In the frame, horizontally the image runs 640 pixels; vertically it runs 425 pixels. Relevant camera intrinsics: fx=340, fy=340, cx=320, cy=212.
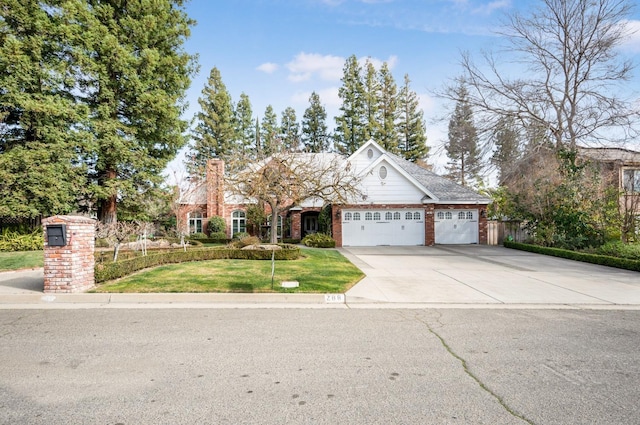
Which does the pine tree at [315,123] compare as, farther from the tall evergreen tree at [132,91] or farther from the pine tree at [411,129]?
the tall evergreen tree at [132,91]

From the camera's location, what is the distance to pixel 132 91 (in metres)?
19.2

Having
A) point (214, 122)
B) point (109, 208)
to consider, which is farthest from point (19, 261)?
point (214, 122)

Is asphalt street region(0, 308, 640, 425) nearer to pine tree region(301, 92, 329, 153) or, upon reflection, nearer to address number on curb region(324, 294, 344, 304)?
address number on curb region(324, 294, 344, 304)

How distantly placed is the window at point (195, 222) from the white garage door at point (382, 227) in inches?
436

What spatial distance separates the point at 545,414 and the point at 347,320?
11.0 feet

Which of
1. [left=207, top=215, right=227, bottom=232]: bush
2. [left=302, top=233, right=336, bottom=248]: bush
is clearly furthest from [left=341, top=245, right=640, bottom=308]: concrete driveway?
[left=207, top=215, right=227, bottom=232]: bush

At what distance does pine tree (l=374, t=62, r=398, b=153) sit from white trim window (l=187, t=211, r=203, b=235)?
23397 mm

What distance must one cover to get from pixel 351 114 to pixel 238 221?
73.3 ft

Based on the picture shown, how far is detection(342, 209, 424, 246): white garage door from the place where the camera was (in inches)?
848

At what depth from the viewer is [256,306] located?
22.8 ft

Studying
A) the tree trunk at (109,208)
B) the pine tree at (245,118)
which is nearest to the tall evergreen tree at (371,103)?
the pine tree at (245,118)

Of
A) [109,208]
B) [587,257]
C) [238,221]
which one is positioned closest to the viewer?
[587,257]

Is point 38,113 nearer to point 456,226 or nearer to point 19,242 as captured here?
point 19,242

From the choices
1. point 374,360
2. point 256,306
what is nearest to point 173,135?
point 256,306
